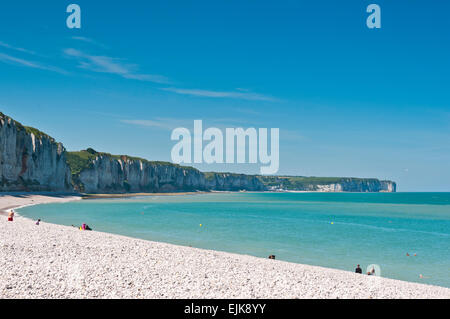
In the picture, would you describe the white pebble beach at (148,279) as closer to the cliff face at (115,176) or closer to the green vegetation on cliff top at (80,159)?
the green vegetation on cliff top at (80,159)

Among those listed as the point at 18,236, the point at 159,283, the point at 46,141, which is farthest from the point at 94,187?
the point at 159,283

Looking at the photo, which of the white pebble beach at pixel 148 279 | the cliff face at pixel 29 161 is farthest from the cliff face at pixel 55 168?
the white pebble beach at pixel 148 279

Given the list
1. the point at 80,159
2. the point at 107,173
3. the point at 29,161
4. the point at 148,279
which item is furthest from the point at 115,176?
the point at 148,279

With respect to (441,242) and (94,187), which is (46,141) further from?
(441,242)

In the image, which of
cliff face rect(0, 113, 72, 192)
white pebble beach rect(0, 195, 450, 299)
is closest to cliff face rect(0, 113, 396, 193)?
cliff face rect(0, 113, 72, 192)

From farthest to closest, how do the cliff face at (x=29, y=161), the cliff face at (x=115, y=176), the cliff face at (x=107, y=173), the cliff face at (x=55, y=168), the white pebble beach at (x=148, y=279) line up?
the cliff face at (x=115, y=176), the cliff face at (x=107, y=173), the cliff face at (x=55, y=168), the cliff face at (x=29, y=161), the white pebble beach at (x=148, y=279)

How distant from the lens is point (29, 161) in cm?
9406

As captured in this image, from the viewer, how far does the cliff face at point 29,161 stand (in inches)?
3209

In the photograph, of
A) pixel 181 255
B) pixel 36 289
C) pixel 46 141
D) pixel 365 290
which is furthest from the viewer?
pixel 46 141

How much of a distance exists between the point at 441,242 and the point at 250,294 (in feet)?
121

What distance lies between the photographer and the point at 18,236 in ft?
73.3

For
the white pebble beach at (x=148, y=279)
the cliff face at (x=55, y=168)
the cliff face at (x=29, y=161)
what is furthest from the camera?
the cliff face at (x=55, y=168)

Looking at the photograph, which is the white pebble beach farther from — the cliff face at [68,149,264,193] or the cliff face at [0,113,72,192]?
the cliff face at [68,149,264,193]

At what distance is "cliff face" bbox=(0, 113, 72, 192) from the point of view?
267 feet
